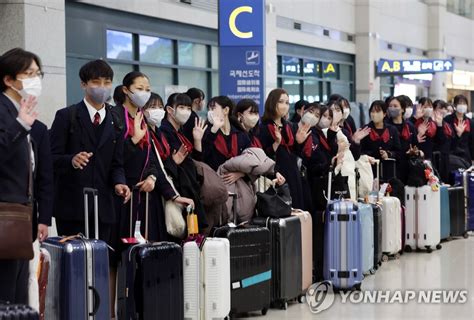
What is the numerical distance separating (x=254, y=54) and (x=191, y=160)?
4795mm

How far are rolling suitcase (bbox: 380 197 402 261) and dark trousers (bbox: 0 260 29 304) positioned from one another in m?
6.70

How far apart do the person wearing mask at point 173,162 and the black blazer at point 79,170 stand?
0.92 metres

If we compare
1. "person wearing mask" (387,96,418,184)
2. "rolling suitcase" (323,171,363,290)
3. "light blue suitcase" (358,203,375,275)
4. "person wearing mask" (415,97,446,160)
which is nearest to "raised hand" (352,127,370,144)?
"light blue suitcase" (358,203,375,275)

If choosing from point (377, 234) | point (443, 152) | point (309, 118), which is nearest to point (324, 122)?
point (309, 118)

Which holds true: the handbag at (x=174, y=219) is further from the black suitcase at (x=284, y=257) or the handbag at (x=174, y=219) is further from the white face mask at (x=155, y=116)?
the black suitcase at (x=284, y=257)

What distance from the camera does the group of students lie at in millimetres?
4977

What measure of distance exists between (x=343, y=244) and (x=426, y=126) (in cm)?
509

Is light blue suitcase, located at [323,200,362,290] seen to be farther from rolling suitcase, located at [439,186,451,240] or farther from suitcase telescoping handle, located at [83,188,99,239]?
rolling suitcase, located at [439,186,451,240]

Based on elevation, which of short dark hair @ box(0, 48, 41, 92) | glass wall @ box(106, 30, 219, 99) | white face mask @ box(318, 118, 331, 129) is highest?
glass wall @ box(106, 30, 219, 99)

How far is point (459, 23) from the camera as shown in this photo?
39.4 m

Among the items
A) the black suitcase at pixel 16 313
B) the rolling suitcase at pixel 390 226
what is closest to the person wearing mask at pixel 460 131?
the rolling suitcase at pixel 390 226

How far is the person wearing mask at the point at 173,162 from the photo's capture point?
739cm

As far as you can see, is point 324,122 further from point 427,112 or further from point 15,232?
point 15,232

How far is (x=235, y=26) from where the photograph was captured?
12.2 metres
